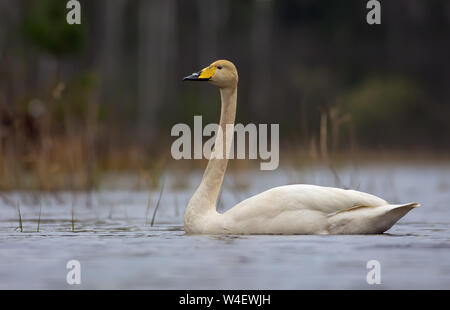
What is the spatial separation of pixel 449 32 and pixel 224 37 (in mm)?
10549

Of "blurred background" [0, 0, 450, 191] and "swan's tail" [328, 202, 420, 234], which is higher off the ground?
"blurred background" [0, 0, 450, 191]

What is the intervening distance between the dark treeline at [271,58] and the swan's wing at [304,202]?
19.4 m

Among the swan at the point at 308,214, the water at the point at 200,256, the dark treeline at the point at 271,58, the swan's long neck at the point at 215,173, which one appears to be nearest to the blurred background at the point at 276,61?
the dark treeline at the point at 271,58

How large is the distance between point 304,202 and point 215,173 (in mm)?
1063

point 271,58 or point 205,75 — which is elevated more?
point 271,58

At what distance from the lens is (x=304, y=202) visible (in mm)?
7434

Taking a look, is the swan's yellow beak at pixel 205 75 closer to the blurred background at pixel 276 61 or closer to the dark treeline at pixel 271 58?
the blurred background at pixel 276 61

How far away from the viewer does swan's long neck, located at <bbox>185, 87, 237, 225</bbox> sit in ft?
25.7

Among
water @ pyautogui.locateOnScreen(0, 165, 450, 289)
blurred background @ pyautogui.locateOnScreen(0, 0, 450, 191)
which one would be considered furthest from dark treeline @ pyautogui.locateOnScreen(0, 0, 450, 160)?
water @ pyautogui.locateOnScreen(0, 165, 450, 289)

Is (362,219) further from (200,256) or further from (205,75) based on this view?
(205,75)

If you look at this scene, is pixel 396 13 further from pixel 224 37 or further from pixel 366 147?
pixel 366 147

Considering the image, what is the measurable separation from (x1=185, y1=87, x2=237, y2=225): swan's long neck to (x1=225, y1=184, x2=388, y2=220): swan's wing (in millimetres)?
470

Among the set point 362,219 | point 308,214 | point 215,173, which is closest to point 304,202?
point 308,214

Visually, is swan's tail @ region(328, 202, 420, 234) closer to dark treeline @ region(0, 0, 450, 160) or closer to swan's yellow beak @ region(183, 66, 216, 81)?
swan's yellow beak @ region(183, 66, 216, 81)
